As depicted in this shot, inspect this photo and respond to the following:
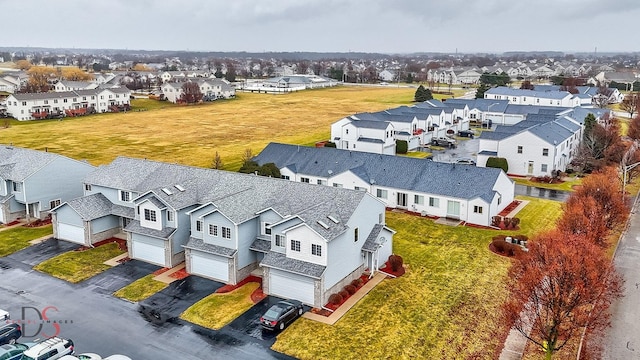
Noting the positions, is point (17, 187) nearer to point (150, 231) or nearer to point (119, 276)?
point (150, 231)

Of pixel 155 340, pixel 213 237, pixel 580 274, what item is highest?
pixel 580 274

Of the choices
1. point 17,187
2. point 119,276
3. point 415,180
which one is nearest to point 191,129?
point 17,187

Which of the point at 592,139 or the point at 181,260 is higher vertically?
the point at 592,139

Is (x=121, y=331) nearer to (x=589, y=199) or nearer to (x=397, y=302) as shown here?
(x=397, y=302)

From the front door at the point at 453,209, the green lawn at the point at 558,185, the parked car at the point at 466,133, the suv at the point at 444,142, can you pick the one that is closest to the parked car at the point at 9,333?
the front door at the point at 453,209

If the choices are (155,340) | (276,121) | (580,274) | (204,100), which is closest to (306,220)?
(155,340)

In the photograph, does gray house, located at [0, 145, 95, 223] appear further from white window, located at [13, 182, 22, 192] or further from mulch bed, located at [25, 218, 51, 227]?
mulch bed, located at [25, 218, 51, 227]

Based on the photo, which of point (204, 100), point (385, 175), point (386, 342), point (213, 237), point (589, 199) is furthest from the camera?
point (204, 100)
